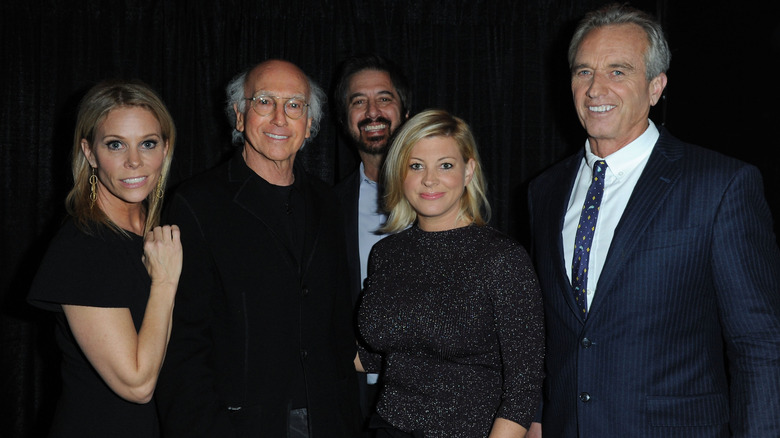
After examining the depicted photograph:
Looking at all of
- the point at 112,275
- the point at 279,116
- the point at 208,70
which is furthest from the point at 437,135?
the point at 208,70

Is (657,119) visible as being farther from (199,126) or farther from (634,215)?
(199,126)

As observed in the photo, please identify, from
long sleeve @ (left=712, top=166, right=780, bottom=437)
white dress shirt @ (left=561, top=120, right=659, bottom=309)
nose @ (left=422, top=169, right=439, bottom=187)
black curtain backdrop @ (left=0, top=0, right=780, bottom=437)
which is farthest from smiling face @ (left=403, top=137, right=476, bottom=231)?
black curtain backdrop @ (left=0, top=0, right=780, bottom=437)

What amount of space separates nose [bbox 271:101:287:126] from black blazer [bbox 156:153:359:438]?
0.18 m

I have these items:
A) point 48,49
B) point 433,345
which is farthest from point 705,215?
point 48,49

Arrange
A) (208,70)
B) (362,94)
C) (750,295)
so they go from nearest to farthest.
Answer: (750,295) < (362,94) < (208,70)

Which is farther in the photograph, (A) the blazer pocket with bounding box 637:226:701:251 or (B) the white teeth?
(B) the white teeth

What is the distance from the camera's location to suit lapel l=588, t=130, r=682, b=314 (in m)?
1.78

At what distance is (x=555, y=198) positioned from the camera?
213 centimetres

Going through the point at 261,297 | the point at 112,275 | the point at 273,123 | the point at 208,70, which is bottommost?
the point at 261,297

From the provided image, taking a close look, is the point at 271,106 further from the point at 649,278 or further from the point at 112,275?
the point at 649,278

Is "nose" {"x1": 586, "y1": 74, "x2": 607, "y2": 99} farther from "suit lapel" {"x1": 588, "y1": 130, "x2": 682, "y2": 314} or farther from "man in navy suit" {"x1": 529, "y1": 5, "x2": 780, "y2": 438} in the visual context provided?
"suit lapel" {"x1": 588, "y1": 130, "x2": 682, "y2": 314}

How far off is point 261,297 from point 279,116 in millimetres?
629

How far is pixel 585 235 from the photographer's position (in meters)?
1.92

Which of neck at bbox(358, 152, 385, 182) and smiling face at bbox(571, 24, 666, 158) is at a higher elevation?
A: smiling face at bbox(571, 24, 666, 158)
